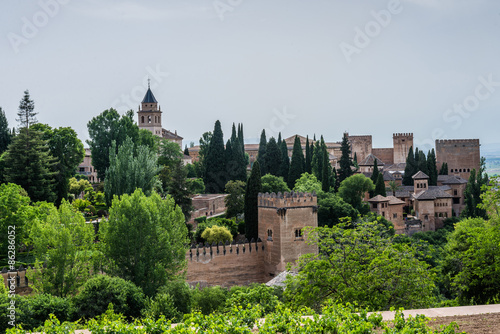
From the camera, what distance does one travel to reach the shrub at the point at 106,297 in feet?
65.0

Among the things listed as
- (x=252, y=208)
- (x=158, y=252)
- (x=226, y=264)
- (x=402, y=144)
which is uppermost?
(x=402, y=144)

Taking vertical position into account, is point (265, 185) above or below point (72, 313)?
above

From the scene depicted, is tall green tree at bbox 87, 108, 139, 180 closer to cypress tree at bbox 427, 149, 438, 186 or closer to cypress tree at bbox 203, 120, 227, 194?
cypress tree at bbox 203, 120, 227, 194

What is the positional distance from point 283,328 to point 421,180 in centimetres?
4899

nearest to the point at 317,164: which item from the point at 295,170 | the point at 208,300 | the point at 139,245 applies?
the point at 295,170

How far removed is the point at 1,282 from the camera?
68.8ft

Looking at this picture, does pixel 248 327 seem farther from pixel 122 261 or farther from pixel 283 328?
pixel 122 261

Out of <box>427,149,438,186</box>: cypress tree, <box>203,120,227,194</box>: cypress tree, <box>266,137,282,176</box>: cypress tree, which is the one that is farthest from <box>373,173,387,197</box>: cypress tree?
<box>203,120,227,194</box>: cypress tree

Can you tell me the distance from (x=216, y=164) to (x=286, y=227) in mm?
19361

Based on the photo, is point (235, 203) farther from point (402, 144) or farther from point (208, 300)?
point (402, 144)

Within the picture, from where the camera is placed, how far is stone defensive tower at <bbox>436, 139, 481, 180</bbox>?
75188 millimetres

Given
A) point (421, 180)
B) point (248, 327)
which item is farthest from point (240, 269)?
point (421, 180)

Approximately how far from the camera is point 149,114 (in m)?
70.1

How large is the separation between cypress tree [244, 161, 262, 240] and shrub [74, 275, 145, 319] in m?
13.5
